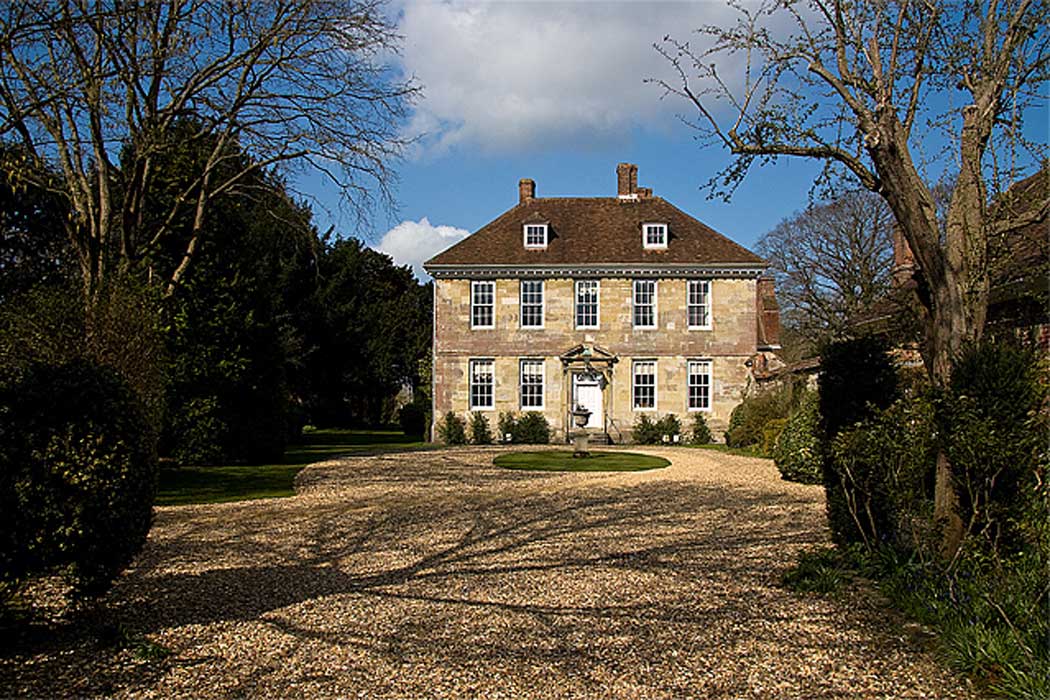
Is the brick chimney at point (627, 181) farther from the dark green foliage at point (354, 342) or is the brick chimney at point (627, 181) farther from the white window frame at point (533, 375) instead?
the dark green foliage at point (354, 342)

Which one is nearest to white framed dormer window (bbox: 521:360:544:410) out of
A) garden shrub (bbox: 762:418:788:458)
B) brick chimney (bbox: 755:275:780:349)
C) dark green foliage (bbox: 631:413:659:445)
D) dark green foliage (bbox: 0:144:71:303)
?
dark green foliage (bbox: 631:413:659:445)

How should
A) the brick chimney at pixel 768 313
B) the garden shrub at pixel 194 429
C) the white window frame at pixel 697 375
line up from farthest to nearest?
the brick chimney at pixel 768 313
the white window frame at pixel 697 375
the garden shrub at pixel 194 429

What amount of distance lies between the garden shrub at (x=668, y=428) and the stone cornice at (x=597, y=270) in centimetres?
514

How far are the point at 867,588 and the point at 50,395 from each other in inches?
Result: 245

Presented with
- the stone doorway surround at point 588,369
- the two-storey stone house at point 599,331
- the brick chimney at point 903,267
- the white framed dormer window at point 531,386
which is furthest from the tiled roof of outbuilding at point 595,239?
the brick chimney at point 903,267

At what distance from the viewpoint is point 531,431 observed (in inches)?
1120

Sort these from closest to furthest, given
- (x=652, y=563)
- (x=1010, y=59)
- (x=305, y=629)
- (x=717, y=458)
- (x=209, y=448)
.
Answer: (x=305, y=629) → (x=1010, y=59) → (x=652, y=563) → (x=209, y=448) → (x=717, y=458)

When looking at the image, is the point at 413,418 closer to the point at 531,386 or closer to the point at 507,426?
the point at 507,426

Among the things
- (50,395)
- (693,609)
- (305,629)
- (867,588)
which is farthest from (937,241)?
(50,395)

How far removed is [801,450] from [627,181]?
18968 millimetres

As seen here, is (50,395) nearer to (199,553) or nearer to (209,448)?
(199,553)

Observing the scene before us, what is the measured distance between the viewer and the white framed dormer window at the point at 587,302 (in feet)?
96.2

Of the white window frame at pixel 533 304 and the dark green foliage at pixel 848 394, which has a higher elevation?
the white window frame at pixel 533 304

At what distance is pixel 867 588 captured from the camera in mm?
6711
